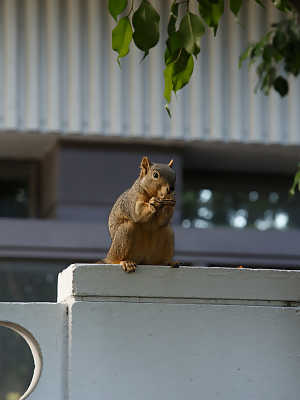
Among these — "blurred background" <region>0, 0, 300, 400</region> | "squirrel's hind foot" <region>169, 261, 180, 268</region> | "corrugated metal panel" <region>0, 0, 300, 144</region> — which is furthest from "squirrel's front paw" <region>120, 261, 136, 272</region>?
"corrugated metal panel" <region>0, 0, 300, 144</region>

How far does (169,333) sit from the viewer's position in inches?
153

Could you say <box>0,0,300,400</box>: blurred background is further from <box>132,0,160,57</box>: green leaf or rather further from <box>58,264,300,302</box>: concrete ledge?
<box>132,0,160,57</box>: green leaf

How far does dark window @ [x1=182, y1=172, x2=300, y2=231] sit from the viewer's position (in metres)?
9.20

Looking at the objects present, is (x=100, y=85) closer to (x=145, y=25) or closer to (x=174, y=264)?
(x=174, y=264)

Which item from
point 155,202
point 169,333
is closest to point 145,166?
point 155,202

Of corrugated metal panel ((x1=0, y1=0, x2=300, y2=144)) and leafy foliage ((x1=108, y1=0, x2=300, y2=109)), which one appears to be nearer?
leafy foliage ((x1=108, y1=0, x2=300, y2=109))

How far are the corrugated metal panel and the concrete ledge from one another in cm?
436

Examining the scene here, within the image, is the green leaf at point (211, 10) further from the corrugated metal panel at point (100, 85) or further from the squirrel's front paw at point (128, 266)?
the corrugated metal panel at point (100, 85)

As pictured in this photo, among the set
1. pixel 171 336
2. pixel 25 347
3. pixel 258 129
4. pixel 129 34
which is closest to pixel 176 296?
pixel 171 336

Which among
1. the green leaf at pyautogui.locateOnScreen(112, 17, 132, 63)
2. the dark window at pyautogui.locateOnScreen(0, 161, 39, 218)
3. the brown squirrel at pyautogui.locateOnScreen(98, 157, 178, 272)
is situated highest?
the green leaf at pyautogui.locateOnScreen(112, 17, 132, 63)

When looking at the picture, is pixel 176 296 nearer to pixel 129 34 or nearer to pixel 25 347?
pixel 129 34

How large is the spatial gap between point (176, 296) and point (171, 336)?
184mm

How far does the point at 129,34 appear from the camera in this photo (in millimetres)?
2871

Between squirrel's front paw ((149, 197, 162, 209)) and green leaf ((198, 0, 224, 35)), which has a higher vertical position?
green leaf ((198, 0, 224, 35))
